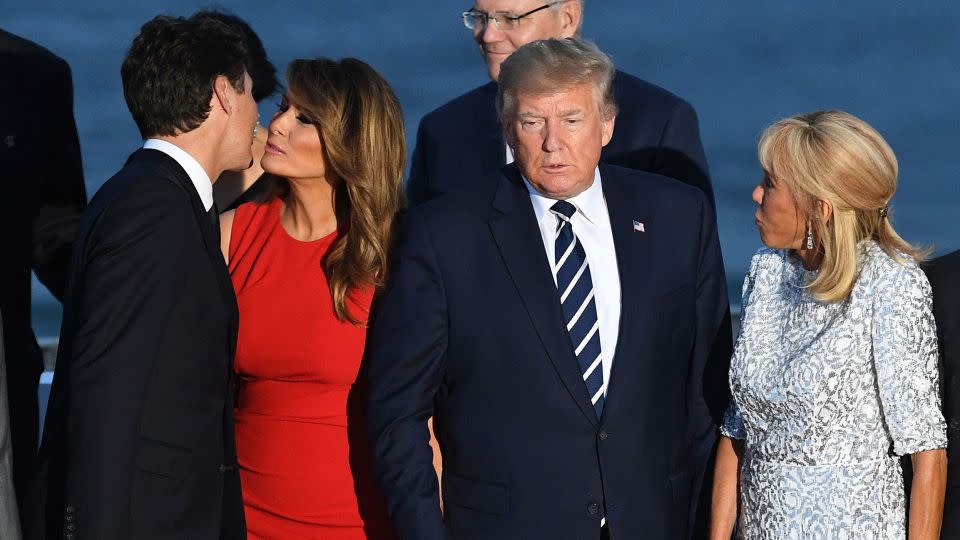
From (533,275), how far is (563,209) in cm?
14

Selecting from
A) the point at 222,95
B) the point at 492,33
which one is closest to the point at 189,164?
the point at 222,95

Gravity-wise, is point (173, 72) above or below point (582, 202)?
above

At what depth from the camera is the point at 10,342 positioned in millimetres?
3246

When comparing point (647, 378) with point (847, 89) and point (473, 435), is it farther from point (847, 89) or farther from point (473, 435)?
point (847, 89)

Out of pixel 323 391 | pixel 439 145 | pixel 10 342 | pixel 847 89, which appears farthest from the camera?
pixel 847 89

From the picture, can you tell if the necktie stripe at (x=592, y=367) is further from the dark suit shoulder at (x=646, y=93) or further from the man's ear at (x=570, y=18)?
the man's ear at (x=570, y=18)

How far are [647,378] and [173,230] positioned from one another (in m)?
0.88

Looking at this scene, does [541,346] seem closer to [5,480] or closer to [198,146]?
[198,146]

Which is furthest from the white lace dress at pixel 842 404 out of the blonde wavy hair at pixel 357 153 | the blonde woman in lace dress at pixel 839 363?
the blonde wavy hair at pixel 357 153

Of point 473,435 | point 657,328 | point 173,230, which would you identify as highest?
point 173,230

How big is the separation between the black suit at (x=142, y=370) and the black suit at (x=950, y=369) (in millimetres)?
1252

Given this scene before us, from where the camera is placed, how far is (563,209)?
Result: 2.76 meters

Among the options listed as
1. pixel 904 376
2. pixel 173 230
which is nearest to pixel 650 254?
pixel 904 376

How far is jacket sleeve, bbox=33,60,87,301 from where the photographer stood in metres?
3.35
